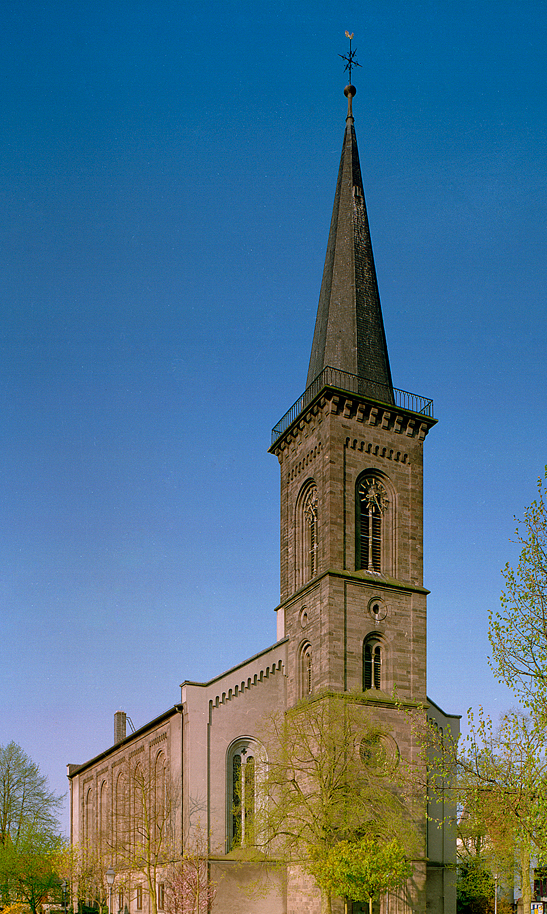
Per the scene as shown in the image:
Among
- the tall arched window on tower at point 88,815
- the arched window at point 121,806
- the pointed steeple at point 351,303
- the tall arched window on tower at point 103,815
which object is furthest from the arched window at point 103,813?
the pointed steeple at point 351,303

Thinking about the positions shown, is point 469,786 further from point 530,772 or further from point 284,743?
point 284,743

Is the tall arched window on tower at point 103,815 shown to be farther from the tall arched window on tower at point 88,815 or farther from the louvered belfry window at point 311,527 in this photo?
the louvered belfry window at point 311,527

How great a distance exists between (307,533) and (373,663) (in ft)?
22.1

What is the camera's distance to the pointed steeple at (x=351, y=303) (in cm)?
3719

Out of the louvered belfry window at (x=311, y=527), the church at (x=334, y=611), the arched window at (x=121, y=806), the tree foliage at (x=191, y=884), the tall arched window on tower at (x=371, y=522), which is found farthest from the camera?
the arched window at (x=121, y=806)

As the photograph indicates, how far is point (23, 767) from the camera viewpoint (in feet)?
193

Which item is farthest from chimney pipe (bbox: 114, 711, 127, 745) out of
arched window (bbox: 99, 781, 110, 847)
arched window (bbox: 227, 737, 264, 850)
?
arched window (bbox: 227, 737, 264, 850)

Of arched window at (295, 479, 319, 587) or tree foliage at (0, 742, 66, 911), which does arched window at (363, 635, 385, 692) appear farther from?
tree foliage at (0, 742, 66, 911)

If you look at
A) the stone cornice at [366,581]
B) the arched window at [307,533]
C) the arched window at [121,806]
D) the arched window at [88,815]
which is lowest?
the arched window at [88,815]

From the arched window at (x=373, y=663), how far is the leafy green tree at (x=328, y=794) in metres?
3.53

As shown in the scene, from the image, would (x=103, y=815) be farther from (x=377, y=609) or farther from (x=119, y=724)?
(x=377, y=609)

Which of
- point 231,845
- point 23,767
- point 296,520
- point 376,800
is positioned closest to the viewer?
point 376,800

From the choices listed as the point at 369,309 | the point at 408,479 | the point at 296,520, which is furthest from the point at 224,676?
the point at 369,309

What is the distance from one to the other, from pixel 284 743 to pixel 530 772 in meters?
15.1
